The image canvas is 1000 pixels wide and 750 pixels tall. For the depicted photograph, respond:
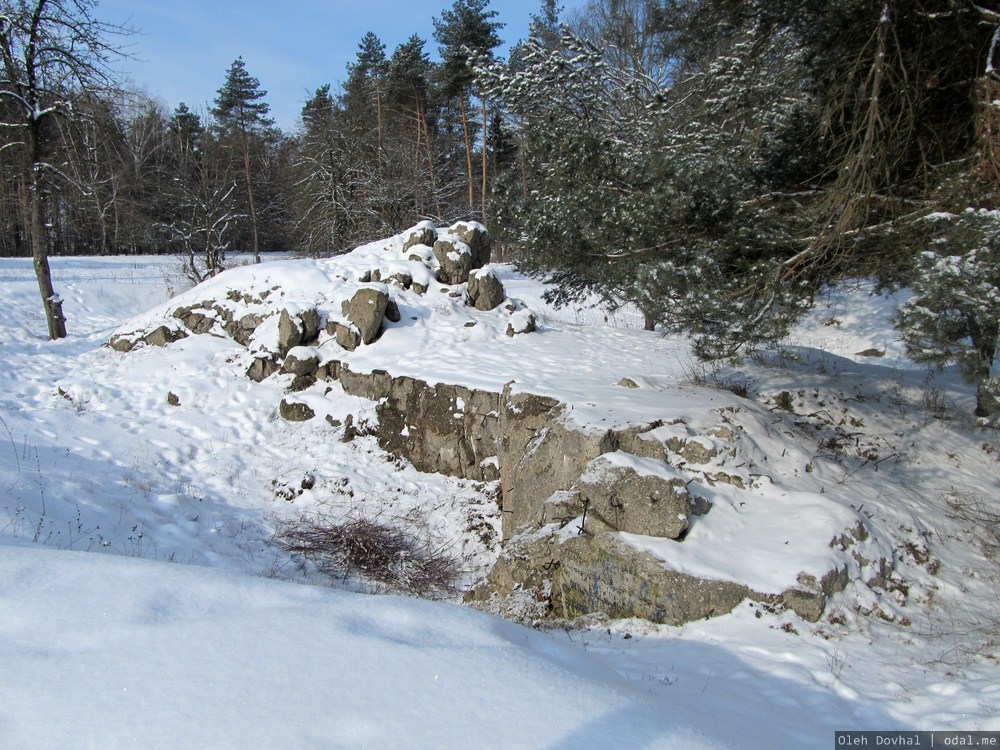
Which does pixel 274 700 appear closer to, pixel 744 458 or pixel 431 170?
pixel 744 458

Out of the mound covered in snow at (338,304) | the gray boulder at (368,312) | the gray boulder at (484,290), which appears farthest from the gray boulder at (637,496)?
the gray boulder at (484,290)

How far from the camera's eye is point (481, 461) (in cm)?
965

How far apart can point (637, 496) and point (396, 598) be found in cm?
320

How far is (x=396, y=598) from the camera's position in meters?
3.38

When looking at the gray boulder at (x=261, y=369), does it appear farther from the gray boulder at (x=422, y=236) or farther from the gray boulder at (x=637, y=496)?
the gray boulder at (x=637, y=496)

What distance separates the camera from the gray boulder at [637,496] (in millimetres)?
5738

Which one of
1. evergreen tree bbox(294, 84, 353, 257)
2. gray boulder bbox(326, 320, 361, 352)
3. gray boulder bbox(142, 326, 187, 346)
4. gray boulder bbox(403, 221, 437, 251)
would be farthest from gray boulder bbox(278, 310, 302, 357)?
evergreen tree bbox(294, 84, 353, 257)

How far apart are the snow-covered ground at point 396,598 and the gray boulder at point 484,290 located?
567 millimetres

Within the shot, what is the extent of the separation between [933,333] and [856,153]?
1.92 metres

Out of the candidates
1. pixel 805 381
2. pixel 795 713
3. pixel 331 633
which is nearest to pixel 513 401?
pixel 805 381

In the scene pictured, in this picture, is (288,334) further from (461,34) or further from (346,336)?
(461,34)

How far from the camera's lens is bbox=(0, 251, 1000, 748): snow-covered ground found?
2.35 meters

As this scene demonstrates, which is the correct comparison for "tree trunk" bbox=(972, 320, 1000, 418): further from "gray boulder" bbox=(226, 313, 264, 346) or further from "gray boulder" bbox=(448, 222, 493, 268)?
"gray boulder" bbox=(226, 313, 264, 346)

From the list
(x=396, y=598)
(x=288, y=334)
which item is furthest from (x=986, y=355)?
(x=288, y=334)
